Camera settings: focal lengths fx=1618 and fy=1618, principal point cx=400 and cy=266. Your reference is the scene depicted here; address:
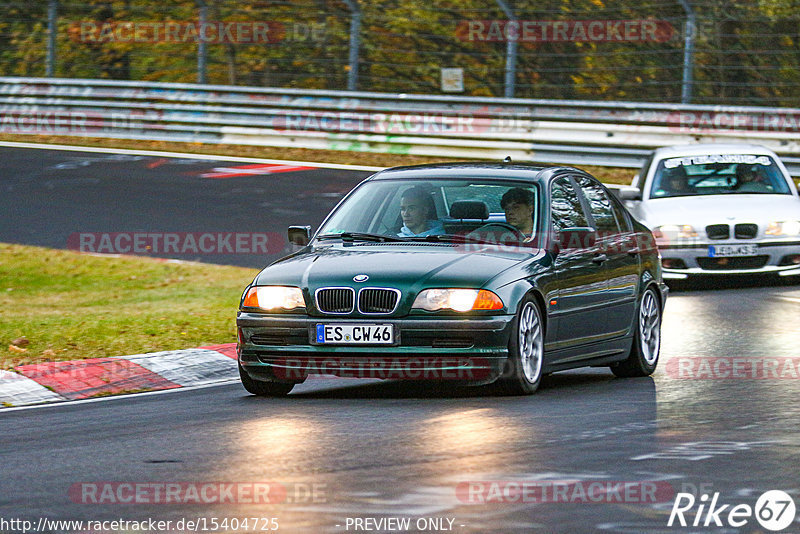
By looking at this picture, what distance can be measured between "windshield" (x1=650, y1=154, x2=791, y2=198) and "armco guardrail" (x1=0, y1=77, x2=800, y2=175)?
25.4 ft

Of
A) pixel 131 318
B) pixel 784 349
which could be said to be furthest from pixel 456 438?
pixel 131 318

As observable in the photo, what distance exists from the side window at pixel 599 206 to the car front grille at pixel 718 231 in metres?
5.34

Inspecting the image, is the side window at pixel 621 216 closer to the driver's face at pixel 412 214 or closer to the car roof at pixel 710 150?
the driver's face at pixel 412 214

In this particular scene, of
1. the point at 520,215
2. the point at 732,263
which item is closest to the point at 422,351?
the point at 520,215

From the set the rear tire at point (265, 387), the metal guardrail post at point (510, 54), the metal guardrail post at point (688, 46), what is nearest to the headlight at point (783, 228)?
the rear tire at point (265, 387)

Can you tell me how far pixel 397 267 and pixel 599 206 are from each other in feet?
7.33

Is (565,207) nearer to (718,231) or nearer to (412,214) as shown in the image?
(412,214)

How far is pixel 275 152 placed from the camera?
96.1ft

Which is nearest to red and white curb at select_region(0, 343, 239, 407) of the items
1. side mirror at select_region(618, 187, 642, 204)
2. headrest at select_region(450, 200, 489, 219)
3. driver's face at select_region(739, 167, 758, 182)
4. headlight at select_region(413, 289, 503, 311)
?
headrest at select_region(450, 200, 489, 219)

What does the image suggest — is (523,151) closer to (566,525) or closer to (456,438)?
(456,438)

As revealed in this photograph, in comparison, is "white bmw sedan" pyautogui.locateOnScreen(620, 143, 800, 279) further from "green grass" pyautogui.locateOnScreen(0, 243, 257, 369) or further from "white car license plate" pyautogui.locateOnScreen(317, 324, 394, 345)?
"white car license plate" pyautogui.locateOnScreen(317, 324, 394, 345)

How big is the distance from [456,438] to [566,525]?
2043mm

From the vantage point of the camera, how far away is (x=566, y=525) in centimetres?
573

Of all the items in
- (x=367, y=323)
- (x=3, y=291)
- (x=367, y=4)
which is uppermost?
(x=367, y=4)
